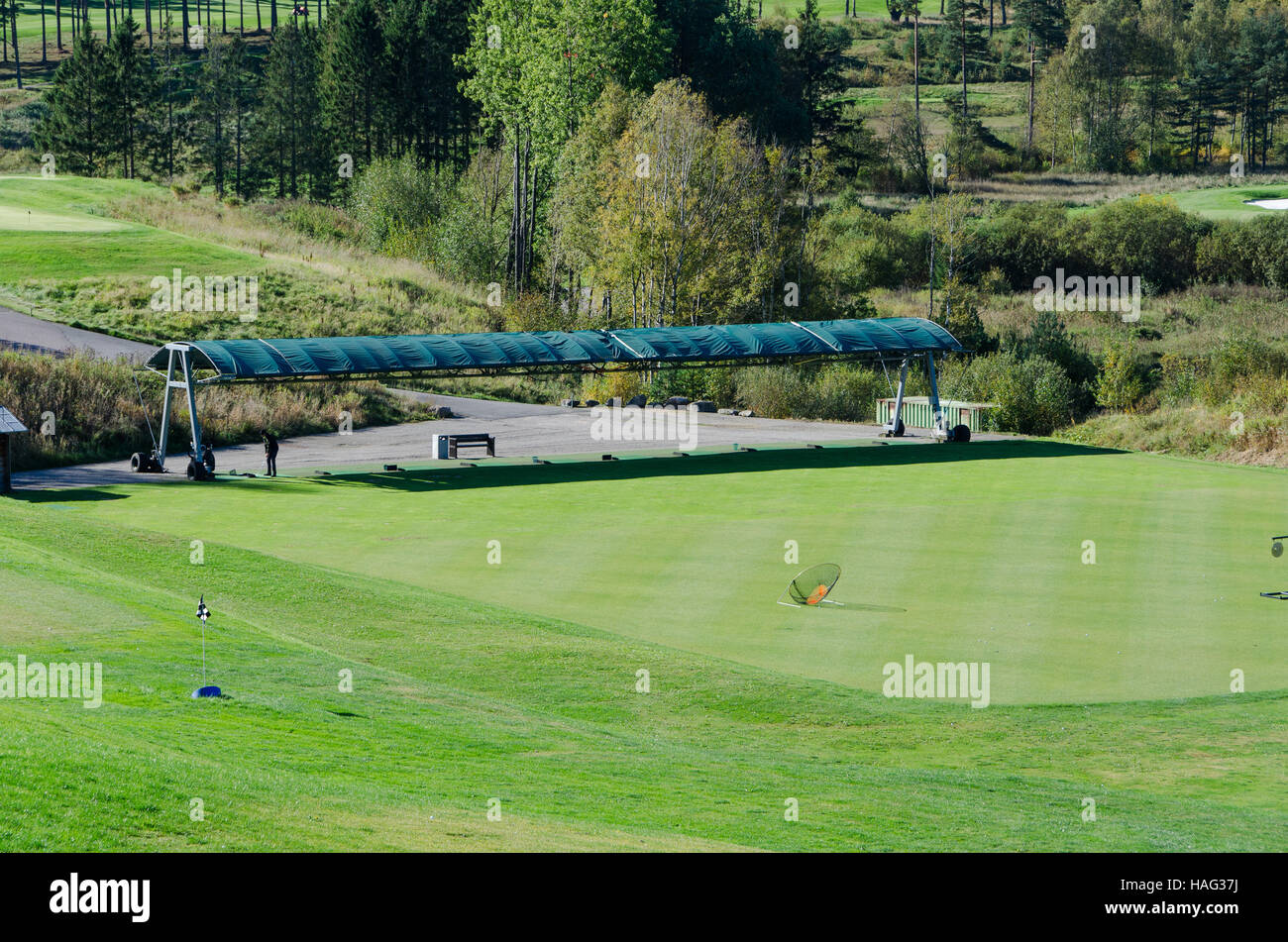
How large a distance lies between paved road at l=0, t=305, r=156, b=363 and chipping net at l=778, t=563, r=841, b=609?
41485mm

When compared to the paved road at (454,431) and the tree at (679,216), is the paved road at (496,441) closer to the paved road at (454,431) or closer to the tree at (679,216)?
the paved road at (454,431)

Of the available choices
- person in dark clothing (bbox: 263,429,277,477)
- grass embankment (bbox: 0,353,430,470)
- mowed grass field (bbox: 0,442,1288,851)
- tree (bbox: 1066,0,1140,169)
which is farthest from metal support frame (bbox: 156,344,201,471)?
tree (bbox: 1066,0,1140,169)

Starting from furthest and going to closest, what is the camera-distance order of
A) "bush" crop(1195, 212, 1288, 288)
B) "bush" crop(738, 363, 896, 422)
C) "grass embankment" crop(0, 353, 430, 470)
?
"bush" crop(1195, 212, 1288, 288) < "bush" crop(738, 363, 896, 422) < "grass embankment" crop(0, 353, 430, 470)

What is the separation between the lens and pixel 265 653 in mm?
20172

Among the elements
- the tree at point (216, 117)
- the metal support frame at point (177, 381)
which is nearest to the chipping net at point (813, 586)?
the metal support frame at point (177, 381)

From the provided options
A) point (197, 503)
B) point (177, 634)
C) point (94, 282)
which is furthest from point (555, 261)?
point (177, 634)

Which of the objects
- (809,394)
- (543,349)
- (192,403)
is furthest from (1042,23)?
(192,403)

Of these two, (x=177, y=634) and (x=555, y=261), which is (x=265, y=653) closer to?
(x=177, y=634)

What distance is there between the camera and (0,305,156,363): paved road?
200ft

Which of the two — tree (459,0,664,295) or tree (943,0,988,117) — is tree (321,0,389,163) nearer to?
tree (459,0,664,295)

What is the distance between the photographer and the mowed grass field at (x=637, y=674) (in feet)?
43.7

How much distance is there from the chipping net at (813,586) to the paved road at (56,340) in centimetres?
4149

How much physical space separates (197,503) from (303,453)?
13.7m

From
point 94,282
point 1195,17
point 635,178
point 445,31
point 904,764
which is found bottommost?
point 904,764
